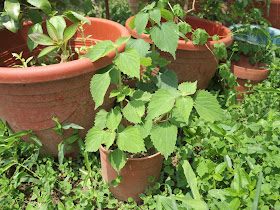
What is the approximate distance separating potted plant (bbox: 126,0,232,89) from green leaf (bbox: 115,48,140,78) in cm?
19

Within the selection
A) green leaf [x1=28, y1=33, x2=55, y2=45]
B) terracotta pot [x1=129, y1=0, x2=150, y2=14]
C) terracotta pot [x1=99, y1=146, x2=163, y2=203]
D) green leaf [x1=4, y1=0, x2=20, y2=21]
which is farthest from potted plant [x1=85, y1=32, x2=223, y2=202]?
terracotta pot [x1=129, y1=0, x2=150, y2=14]

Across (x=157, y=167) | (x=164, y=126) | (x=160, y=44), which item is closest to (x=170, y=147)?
(x=164, y=126)

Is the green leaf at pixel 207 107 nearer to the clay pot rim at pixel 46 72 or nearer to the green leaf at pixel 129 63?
the green leaf at pixel 129 63

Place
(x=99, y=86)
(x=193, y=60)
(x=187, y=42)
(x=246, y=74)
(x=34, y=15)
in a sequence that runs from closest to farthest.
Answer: (x=99, y=86) < (x=34, y=15) < (x=187, y=42) < (x=193, y=60) < (x=246, y=74)

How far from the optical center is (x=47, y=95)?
3.99 feet

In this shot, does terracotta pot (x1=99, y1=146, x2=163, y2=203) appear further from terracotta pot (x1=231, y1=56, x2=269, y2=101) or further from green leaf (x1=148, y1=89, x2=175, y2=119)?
terracotta pot (x1=231, y1=56, x2=269, y2=101)

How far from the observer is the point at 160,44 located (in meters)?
1.19

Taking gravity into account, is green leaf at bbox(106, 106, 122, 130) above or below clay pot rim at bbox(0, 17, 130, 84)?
below

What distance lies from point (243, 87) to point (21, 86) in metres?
1.62

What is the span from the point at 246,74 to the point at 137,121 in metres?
1.23

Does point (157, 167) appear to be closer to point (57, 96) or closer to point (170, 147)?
point (170, 147)

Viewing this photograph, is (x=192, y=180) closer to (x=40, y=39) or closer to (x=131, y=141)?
(x=131, y=141)

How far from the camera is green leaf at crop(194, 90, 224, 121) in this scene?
3.25 feet

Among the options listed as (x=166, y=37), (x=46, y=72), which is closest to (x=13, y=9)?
(x=46, y=72)
